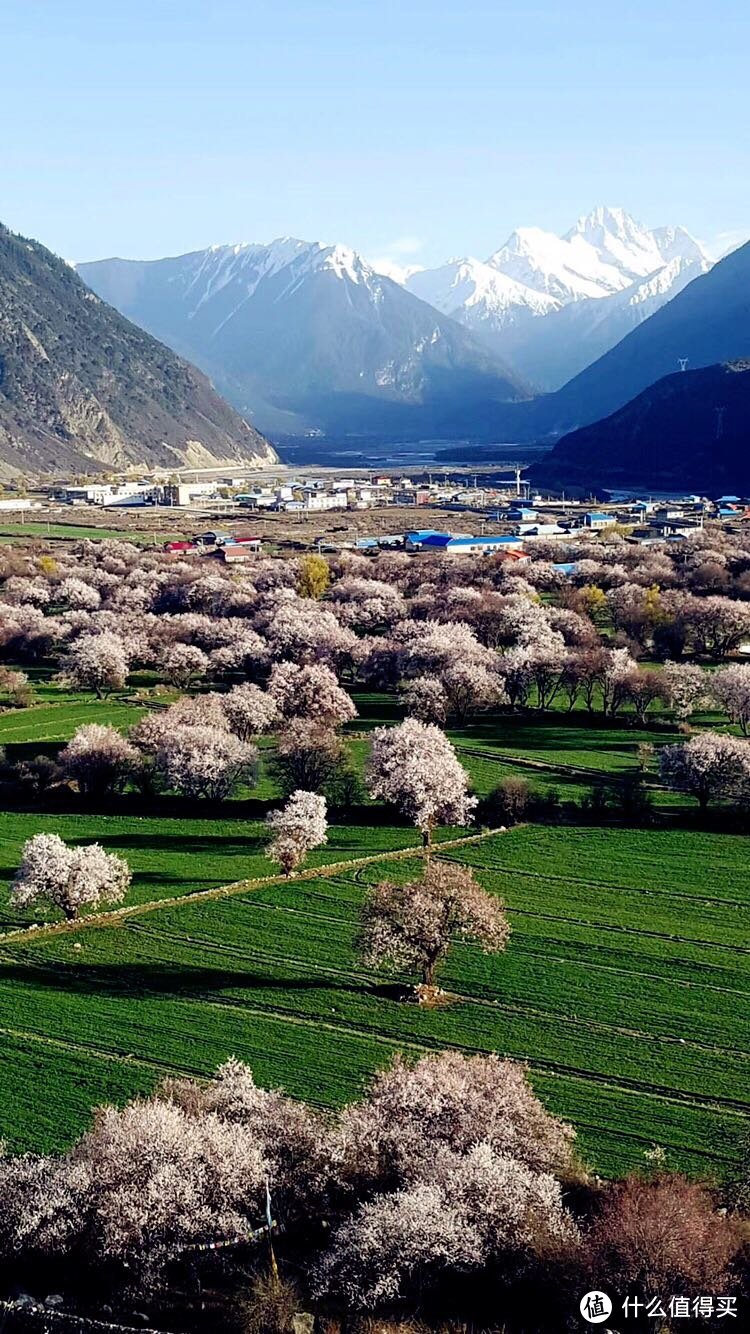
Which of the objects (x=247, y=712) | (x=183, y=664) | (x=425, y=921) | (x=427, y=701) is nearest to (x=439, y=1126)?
(x=425, y=921)

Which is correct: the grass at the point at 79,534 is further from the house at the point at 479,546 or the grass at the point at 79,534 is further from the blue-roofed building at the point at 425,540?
the house at the point at 479,546

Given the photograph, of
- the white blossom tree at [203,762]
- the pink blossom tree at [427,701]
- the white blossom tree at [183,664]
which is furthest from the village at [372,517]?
the white blossom tree at [203,762]

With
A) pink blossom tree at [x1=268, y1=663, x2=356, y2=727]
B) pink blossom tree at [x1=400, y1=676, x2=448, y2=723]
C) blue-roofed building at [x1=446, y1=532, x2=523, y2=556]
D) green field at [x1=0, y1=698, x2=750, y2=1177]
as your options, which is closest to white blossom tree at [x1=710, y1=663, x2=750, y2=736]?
pink blossom tree at [x1=400, y1=676, x2=448, y2=723]

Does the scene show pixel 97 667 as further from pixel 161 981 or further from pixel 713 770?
pixel 161 981

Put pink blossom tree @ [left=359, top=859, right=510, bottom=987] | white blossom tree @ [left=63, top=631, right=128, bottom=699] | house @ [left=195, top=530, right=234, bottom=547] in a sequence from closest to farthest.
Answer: pink blossom tree @ [left=359, top=859, right=510, bottom=987] < white blossom tree @ [left=63, top=631, right=128, bottom=699] < house @ [left=195, top=530, right=234, bottom=547]

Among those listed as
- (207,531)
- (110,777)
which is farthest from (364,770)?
(207,531)

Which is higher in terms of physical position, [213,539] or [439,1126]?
[213,539]

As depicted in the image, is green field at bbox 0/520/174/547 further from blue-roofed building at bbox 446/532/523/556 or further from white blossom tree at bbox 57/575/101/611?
white blossom tree at bbox 57/575/101/611
